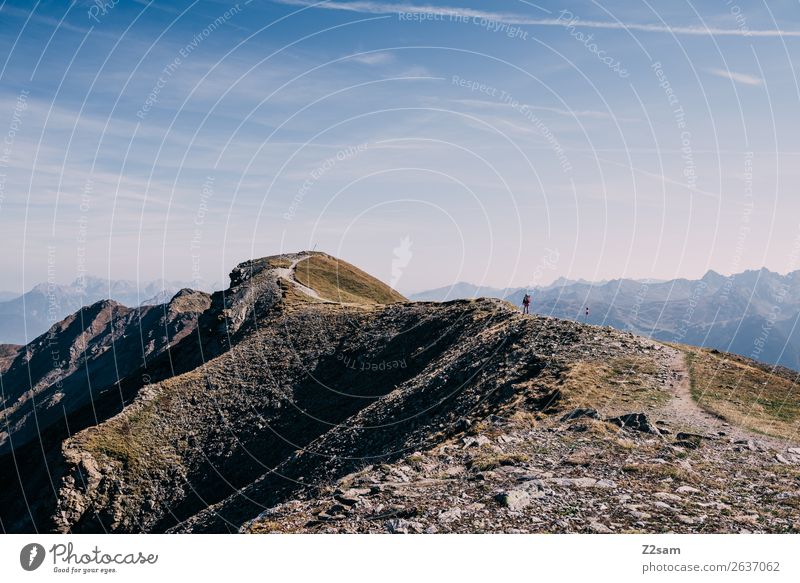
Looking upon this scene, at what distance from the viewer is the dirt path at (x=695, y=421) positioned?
25062 mm

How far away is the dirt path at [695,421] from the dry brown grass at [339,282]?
243 feet

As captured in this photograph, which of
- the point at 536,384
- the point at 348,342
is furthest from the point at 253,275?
the point at 536,384

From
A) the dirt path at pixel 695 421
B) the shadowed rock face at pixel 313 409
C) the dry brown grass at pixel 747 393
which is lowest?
the shadowed rock face at pixel 313 409

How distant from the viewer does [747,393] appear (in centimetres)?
3284

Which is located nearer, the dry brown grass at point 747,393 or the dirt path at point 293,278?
the dry brown grass at point 747,393

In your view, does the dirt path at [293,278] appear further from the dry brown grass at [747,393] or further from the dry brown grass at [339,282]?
the dry brown grass at [747,393]

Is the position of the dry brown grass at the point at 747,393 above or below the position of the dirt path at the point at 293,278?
above

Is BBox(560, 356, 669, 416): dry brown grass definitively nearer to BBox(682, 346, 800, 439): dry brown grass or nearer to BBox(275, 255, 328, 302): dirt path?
BBox(682, 346, 800, 439): dry brown grass

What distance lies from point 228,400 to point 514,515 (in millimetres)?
57886

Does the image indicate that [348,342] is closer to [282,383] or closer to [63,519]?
[282,383]

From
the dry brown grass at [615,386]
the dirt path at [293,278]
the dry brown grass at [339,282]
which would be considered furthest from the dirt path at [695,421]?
the dry brown grass at [339,282]

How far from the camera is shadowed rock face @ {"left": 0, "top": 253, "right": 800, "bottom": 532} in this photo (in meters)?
31.1

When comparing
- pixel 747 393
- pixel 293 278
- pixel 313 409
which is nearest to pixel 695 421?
pixel 747 393

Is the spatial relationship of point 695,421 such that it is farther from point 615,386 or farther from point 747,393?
point 747,393
